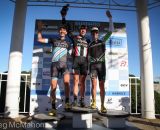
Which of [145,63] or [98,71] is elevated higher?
[145,63]

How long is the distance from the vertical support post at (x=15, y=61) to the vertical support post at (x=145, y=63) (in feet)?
12.4

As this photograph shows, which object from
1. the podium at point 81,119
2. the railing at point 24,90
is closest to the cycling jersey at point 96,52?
the podium at point 81,119

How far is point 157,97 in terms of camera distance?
12414mm

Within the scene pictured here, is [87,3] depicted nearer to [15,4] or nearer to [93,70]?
[15,4]

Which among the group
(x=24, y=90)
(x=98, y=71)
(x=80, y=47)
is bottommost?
(x=24, y=90)

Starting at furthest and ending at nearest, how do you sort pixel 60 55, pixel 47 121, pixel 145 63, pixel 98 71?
pixel 145 63 < pixel 60 55 < pixel 98 71 < pixel 47 121

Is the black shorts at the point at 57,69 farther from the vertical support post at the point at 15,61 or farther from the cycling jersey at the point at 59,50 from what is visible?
the vertical support post at the point at 15,61

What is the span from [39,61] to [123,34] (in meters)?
2.84

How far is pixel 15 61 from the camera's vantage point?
261 inches

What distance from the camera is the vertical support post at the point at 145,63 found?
6.85 metres

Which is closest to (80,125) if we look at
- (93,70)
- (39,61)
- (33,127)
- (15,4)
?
(33,127)

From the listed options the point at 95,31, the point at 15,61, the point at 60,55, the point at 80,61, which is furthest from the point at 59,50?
the point at 15,61

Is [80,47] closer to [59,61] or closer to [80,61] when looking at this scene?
[80,61]

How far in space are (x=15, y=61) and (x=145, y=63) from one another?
4027 mm
